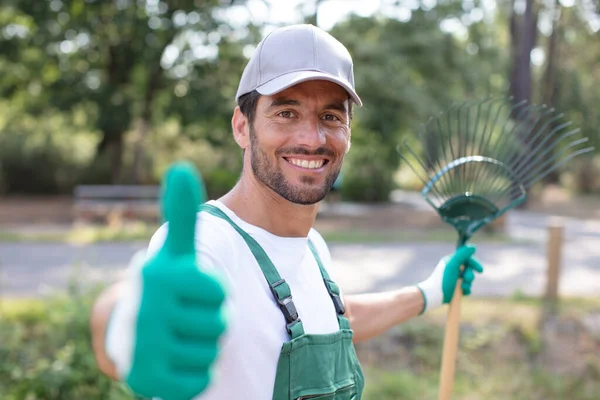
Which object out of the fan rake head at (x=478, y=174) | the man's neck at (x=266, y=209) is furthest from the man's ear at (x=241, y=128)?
the fan rake head at (x=478, y=174)

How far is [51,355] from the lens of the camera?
13.9ft

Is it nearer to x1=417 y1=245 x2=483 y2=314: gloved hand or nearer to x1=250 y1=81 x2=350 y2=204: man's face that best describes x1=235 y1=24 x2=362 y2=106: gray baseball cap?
x1=250 y1=81 x2=350 y2=204: man's face

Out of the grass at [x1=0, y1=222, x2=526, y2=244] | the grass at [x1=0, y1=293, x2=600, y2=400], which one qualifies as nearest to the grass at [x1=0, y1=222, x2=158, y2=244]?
the grass at [x1=0, y1=222, x2=526, y2=244]

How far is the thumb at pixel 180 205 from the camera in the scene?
0.85 metres

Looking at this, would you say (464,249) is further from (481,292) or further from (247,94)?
(481,292)

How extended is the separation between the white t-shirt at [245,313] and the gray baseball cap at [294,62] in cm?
38

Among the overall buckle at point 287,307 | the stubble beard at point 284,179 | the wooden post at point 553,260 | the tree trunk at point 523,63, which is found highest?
the tree trunk at point 523,63

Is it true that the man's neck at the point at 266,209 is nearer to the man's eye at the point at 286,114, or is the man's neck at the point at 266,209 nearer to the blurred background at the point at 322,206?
the man's eye at the point at 286,114

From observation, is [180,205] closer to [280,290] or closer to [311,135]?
[280,290]

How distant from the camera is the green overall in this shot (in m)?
1.51

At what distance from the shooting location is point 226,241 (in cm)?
150

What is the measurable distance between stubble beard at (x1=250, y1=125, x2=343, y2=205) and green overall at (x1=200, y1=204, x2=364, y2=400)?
0.16m

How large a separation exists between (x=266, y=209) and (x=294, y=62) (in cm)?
41

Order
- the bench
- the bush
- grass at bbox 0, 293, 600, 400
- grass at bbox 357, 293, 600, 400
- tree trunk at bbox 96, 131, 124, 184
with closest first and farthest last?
1. grass at bbox 0, 293, 600, 400
2. grass at bbox 357, 293, 600, 400
3. the bench
4. tree trunk at bbox 96, 131, 124, 184
5. the bush
